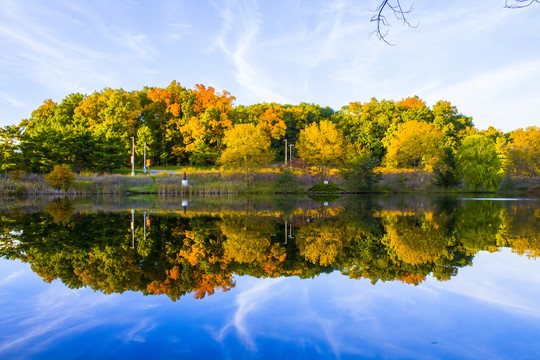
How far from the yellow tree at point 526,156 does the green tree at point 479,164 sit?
753cm

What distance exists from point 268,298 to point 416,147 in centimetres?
4446

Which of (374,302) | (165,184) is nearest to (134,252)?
(374,302)

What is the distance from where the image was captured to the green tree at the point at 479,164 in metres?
39.9

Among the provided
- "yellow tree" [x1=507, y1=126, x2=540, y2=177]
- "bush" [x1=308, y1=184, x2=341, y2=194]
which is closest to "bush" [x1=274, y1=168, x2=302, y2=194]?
"bush" [x1=308, y1=184, x2=341, y2=194]

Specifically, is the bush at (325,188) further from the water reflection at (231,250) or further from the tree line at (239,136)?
the water reflection at (231,250)

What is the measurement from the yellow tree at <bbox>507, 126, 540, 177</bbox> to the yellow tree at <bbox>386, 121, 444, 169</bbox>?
9211 mm

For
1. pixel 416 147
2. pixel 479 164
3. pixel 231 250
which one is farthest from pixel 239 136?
pixel 231 250

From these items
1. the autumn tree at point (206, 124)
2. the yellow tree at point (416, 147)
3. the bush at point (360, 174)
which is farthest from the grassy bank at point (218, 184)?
the autumn tree at point (206, 124)

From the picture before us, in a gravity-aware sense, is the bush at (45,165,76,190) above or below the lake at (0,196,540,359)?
above

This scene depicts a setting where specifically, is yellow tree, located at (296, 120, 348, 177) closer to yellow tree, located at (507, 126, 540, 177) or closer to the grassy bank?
the grassy bank

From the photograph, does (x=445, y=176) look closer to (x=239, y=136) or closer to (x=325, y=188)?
(x=325, y=188)

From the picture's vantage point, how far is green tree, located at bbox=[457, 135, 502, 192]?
3988cm

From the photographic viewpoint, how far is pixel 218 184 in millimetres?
34562

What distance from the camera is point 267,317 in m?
3.95
